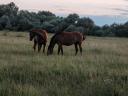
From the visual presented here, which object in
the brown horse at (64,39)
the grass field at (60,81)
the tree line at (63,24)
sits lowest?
the tree line at (63,24)

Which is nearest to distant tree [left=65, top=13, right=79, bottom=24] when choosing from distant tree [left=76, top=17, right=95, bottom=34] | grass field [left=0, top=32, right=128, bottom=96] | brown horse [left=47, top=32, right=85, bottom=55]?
distant tree [left=76, top=17, right=95, bottom=34]

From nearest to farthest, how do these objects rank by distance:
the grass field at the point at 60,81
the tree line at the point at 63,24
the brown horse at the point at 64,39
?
the grass field at the point at 60,81
the brown horse at the point at 64,39
the tree line at the point at 63,24

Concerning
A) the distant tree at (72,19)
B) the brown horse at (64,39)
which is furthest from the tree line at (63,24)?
the brown horse at (64,39)

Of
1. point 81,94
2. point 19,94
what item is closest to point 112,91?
point 81,94

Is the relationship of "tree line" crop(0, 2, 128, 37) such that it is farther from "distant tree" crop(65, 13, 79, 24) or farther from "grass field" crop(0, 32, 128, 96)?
"grass field" crop(0, 32, 128, 96)

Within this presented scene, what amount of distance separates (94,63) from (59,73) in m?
2.92

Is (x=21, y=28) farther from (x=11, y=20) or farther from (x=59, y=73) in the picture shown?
(x=59, y=73)

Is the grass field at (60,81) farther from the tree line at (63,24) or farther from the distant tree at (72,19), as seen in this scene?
the distant tree at (72,19)

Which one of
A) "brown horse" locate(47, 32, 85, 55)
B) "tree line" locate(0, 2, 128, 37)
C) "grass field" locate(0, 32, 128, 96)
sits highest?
"grass field" locate(0, 32, 128, 96)

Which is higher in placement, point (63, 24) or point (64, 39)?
point (64, 39)

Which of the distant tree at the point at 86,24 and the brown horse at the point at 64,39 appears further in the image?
the distant tree at the point at 86,24

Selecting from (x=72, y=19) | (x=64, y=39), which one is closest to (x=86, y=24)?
(x=72, y=19)

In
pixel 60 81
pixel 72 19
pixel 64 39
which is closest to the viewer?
pixel 60 81

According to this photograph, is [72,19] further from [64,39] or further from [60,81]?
[60,81]
